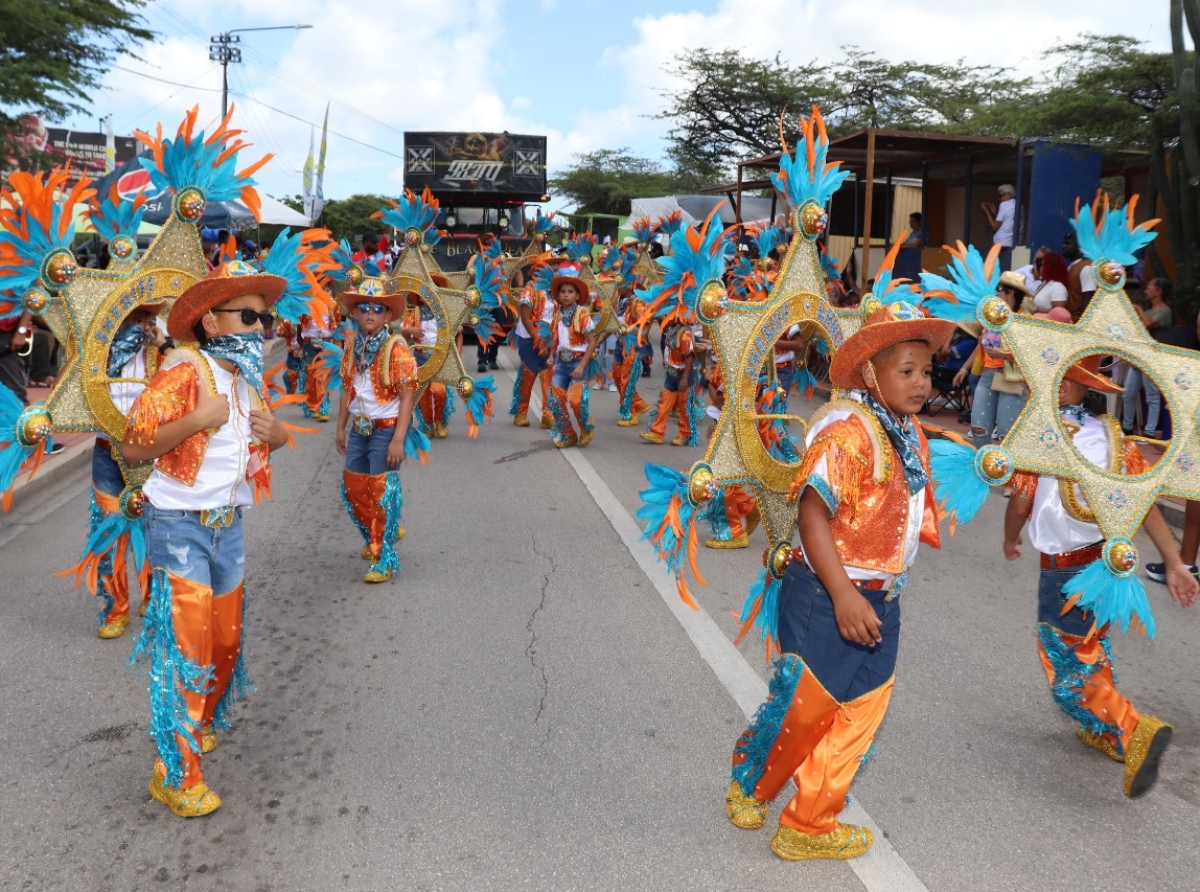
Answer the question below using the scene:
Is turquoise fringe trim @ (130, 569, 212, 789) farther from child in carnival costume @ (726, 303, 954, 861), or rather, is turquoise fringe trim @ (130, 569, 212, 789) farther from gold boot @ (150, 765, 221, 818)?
child in carnival costume @ (726, 303, 954, 861)

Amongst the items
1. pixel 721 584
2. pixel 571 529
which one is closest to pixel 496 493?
pixel 571 529

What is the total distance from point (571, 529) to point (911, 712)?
3551 millimetres

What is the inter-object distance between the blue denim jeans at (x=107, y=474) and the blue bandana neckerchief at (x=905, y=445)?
375 centimetres

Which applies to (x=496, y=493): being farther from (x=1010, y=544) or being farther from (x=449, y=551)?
(x=1010, y=544)

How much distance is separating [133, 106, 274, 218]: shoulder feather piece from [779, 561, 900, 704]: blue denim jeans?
8.36ft

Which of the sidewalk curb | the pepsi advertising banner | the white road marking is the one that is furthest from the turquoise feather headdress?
the pepsi advertising banner

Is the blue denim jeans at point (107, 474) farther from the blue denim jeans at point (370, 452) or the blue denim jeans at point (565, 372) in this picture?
the blue denim jeans at point (565, 372)

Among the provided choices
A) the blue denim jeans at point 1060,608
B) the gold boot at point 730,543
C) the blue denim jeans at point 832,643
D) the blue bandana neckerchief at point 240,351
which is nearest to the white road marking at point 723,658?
the gold boot at point 730,543

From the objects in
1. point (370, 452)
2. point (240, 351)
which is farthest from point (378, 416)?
point (240, 351)

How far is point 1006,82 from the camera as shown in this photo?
3058 centimetres

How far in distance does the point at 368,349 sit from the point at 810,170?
3366 mm

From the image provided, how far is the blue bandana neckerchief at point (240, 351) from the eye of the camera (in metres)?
3.81

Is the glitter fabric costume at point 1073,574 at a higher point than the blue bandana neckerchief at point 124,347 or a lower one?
lower

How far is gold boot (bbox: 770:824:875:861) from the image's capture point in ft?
11.2
